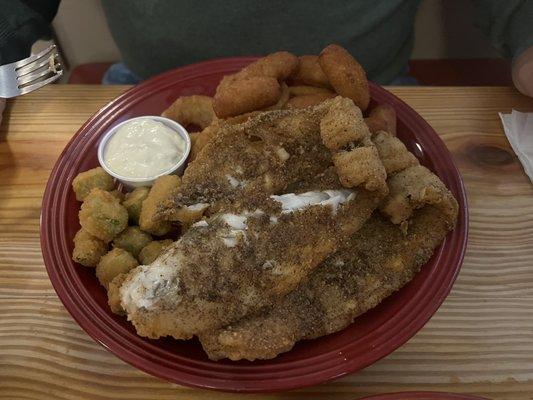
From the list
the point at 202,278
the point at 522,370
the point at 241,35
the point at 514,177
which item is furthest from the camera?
the point at 241,35

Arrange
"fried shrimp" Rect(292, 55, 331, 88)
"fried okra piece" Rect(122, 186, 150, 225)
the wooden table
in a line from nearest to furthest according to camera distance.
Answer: the wooden table, "fried okra piece" Rect(122, 186, 150, 225), "fried shrimp" Rect(292, 55, 331, 88)

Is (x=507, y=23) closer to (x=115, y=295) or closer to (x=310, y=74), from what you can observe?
(x=310, y=74)

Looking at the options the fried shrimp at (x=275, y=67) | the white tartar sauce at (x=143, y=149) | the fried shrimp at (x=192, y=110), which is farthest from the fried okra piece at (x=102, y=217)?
the fried shrimp at (x=275, y=67)

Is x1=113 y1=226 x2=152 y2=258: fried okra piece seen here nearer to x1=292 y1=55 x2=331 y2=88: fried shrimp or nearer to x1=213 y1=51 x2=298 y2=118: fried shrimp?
x1=213 y1=51 x2=298 y2=118: fried shrimp

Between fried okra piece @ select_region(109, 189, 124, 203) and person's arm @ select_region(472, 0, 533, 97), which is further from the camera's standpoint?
person's arm @ select_region(472, 0, 533, 97)

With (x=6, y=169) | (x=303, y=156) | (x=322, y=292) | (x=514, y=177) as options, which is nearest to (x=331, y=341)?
(x=322, y=292)

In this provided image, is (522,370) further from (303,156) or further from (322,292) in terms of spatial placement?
(303,156)

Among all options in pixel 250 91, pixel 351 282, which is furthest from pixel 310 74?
pixel 351 282

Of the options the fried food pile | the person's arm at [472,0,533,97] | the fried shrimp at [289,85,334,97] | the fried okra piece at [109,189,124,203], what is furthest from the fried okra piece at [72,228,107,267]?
the person's arm at [472,0,533,97]
